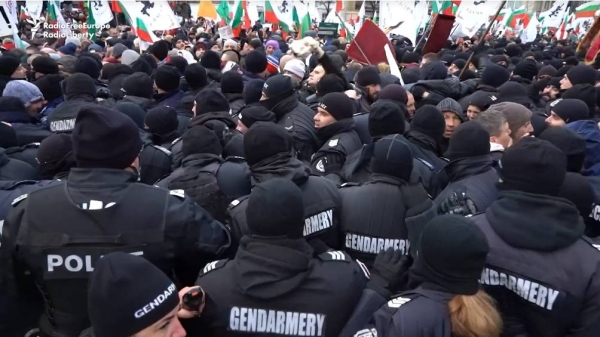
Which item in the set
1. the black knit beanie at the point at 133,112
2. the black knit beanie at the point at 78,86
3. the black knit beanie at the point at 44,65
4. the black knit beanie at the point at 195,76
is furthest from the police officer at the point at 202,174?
the black knit beanie at the point at 44,65

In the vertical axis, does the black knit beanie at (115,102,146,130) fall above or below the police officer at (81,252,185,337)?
below

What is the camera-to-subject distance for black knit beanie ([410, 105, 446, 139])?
475 cm

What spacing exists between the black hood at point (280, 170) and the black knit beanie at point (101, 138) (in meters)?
1.08

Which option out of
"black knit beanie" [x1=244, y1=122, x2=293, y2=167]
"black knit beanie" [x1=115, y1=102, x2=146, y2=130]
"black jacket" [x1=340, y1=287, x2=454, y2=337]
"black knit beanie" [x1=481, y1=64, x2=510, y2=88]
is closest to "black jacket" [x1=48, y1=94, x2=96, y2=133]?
"black knit beanie" [x1=115, y1=102, x2=146, y2=130]

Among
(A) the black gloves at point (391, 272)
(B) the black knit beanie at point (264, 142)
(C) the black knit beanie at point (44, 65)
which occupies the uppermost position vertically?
(B) the black knit beanie at point (264, 142)

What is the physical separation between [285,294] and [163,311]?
60 cm

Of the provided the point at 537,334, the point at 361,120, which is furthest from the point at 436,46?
the point at 537,334

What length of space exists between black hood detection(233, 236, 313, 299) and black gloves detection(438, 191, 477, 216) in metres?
1.50

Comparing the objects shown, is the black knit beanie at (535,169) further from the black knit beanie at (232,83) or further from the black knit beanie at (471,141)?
the black knit beanie at (232,83)

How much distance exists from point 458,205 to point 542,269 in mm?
1137

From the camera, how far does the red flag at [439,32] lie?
8.95 m

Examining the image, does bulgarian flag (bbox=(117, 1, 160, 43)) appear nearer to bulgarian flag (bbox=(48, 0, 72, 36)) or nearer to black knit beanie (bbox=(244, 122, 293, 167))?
bulgarian flag (bbox=(48, 0, 72, 36))

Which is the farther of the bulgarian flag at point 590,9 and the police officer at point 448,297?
the bulgarian flag at point 590,9

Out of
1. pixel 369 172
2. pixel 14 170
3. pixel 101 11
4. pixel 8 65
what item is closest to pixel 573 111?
pixel 369 172
